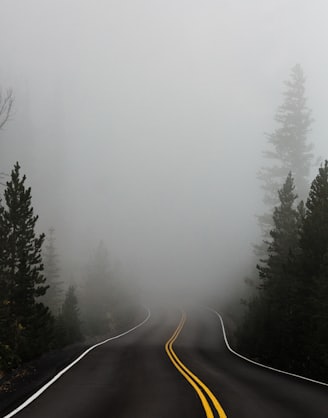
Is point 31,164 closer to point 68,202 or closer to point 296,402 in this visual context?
point 68,202

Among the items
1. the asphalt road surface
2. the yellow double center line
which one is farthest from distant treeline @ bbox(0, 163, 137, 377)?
the yellow double center line

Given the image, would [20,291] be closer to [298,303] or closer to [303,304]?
[298,303]

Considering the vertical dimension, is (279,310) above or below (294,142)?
below

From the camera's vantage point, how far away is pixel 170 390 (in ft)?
40.3

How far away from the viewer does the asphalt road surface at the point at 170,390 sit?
962cm

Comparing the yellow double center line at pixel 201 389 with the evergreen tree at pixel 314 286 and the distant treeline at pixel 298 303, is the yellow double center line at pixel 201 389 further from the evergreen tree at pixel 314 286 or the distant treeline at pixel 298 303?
the evergreen tree at pixel 314 286

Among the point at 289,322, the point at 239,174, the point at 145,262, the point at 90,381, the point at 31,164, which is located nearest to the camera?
the point at 90,381

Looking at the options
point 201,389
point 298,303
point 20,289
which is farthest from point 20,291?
point 298,303

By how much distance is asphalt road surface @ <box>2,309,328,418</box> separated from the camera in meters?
9.62

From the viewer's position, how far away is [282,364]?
1945 centimetres

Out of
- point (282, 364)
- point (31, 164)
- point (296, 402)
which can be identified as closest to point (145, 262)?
point (31, 164)

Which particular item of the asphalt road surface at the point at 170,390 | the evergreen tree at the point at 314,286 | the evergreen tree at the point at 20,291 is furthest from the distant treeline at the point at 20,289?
the evergreen tree at the point at 314,286

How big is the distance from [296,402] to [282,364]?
8837mm

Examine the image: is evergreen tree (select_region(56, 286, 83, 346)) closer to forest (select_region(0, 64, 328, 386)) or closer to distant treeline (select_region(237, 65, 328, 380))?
forest (select_region(0, 64, 328, 386))
